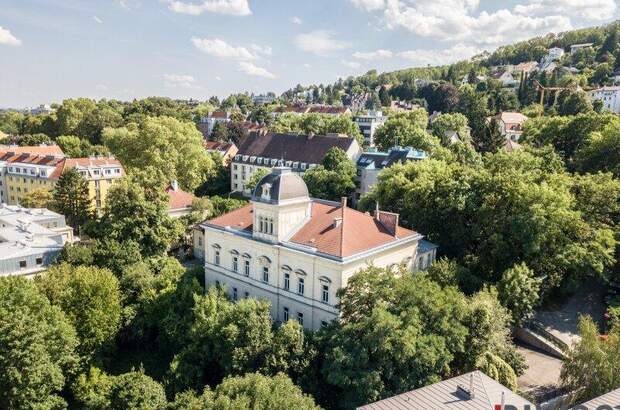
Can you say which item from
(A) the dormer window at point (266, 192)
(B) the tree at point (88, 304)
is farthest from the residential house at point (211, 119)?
(A) the dormer window at point (266, 192)

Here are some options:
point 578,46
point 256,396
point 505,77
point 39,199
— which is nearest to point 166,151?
point 39,199

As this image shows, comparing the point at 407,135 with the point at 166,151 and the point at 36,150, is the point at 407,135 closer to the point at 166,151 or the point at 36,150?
the point at 166,151

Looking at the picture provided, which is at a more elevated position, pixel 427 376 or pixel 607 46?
pixel 607 46

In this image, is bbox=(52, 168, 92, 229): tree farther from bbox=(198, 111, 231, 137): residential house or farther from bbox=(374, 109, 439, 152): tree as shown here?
bbox=(198, 111, 231, 137): residential house

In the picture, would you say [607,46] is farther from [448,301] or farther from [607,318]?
[448,301]

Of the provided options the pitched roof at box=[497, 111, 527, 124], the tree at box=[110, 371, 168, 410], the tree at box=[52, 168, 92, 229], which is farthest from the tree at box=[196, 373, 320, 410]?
the pitched roof at box=[497, 111, 527, 124]

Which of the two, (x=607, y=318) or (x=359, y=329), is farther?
(x=607, y=318)

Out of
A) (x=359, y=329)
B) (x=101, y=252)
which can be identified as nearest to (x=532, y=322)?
(x=359, y=329)

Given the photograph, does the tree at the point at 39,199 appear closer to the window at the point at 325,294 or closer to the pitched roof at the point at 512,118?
the window at the point at 325,294
